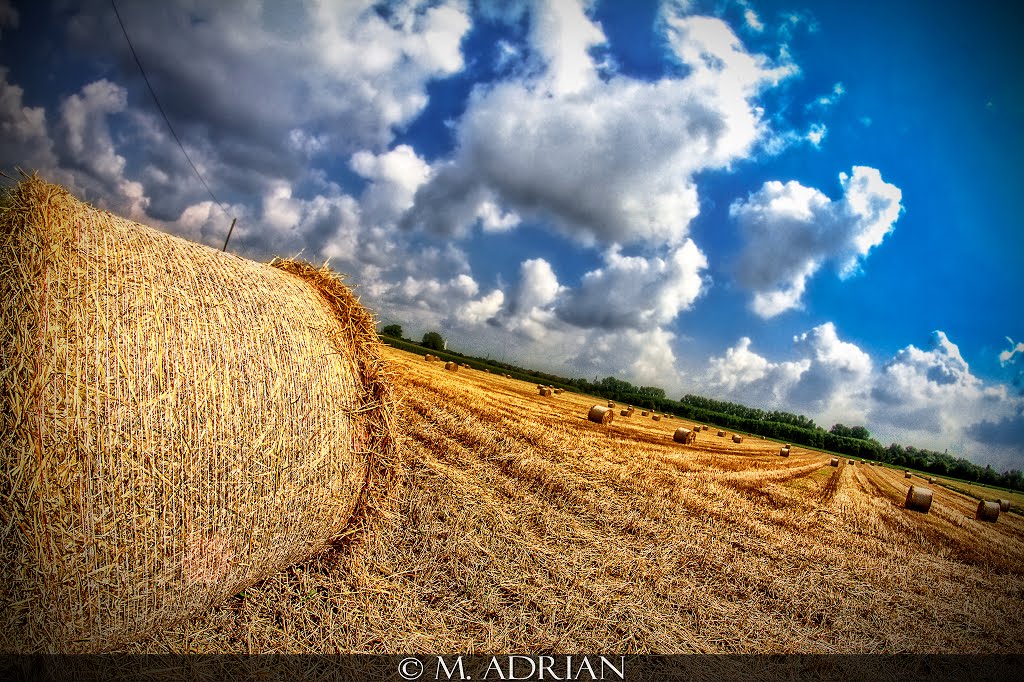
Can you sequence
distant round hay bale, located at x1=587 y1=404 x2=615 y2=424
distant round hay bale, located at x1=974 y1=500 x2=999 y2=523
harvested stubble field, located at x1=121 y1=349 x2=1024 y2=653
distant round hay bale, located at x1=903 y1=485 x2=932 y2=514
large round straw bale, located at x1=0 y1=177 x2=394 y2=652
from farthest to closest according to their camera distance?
distant round hay bale, located at x1=587 y1=404 x2=615 y2=424, distant round hay bale, located at x1=974 y1=500 x2=999 y2=523, distant round hay bale, located at x1=903 y1=485 x2=932 y2=514, harvested stubble field, located at x1=121 y1=349 x2=1024 y2=653, large round straw bale, located at x1=0 y1=177 x2=394 y2=652

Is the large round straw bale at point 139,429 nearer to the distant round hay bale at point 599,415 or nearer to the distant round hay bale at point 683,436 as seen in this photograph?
the distant round hay bale at point 599,415

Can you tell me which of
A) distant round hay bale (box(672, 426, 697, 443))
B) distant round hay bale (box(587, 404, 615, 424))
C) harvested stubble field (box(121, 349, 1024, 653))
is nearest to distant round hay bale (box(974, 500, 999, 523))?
distant round hay bale (box(672, 426, 697, 443))

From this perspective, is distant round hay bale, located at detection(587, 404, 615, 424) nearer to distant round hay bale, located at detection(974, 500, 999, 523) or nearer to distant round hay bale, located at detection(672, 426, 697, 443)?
distant round hay bale, located at detection(672, 426, 697, 443)

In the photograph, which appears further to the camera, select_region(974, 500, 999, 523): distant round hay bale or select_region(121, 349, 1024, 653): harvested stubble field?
select_region(974, 500, 999, 523): distant round hay bale

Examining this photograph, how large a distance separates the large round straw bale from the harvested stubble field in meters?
0.46

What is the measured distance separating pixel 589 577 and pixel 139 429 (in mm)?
3813

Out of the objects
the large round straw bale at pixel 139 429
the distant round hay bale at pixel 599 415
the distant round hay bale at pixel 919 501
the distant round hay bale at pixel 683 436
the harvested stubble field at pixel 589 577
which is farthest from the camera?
the distant round hay bale at pixel 683 436

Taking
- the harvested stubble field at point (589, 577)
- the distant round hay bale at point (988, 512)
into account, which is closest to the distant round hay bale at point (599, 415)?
the harvested stubble field at point (589, 577)

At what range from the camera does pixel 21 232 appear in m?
2.75

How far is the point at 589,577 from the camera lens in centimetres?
Answer: 427

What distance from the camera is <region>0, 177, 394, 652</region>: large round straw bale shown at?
8.29 ft

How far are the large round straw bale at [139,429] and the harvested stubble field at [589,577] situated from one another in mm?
462

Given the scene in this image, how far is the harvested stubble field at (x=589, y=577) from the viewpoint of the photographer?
3.34 meters

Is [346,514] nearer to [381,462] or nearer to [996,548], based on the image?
[381,462]
